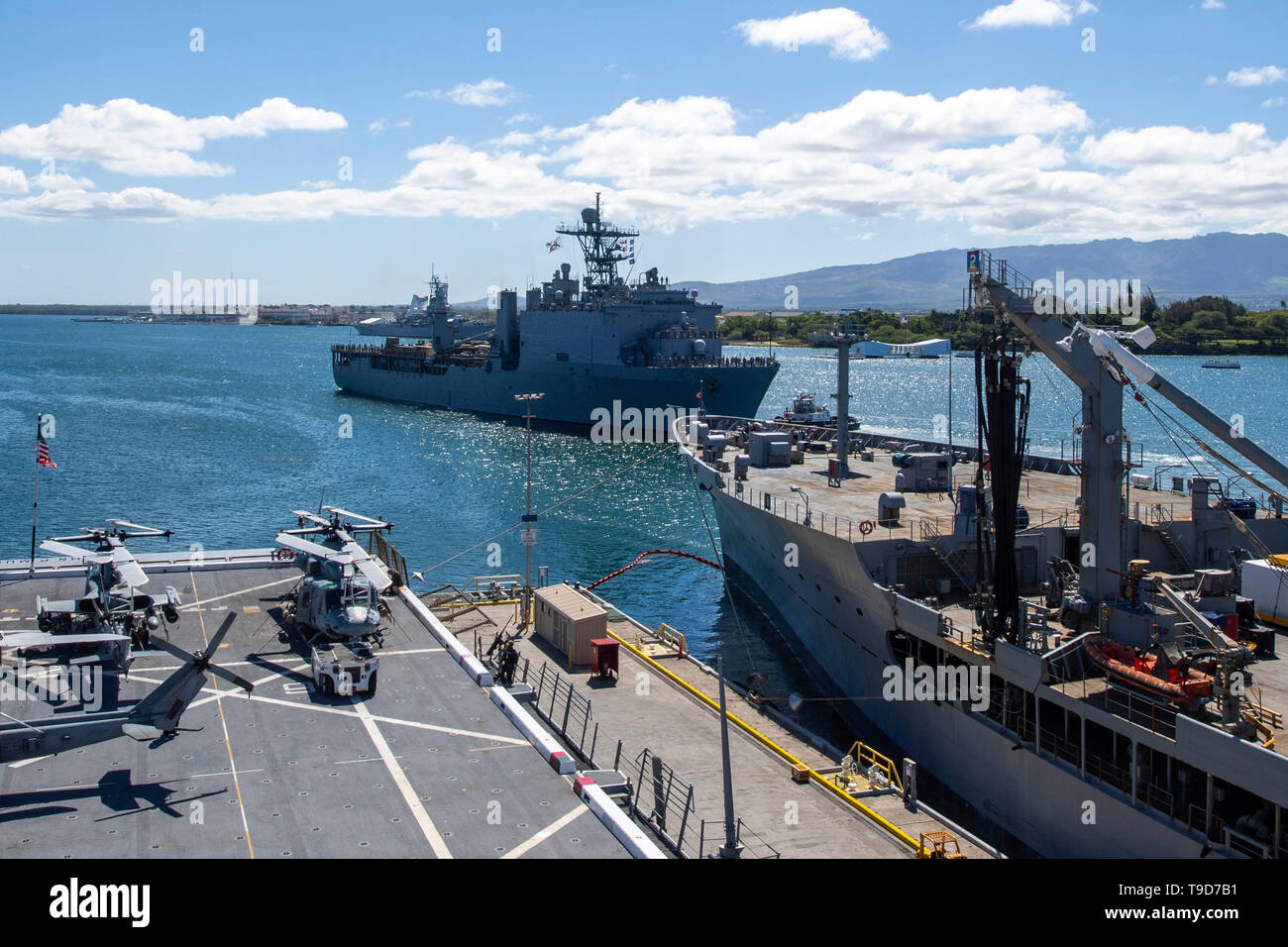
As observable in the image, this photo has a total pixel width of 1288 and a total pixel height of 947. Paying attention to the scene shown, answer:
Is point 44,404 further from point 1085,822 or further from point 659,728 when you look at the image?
point 1085,822

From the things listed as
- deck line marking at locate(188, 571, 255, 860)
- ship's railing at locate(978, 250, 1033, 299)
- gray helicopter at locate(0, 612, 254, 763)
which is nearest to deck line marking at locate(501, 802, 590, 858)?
deck line marking at locate(188, 571, 255, 860)

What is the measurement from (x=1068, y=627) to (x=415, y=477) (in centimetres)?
5705

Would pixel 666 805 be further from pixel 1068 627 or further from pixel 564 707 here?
pixel 1068 627

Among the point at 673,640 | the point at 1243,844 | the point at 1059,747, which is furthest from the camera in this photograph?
the point at 673,640

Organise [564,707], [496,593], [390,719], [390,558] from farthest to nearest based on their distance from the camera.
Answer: [496,593]
[390,558]
[564,707]
[390,719]

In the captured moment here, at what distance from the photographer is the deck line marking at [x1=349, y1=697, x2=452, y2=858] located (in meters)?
18.2

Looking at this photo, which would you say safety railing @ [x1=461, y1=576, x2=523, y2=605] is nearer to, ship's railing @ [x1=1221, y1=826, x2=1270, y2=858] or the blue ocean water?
the blue ocean water

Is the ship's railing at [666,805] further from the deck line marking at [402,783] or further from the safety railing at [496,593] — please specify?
the safety railing at [496,593]

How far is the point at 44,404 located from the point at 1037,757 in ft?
397

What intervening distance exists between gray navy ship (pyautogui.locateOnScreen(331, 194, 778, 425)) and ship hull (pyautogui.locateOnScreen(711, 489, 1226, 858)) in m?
46.6

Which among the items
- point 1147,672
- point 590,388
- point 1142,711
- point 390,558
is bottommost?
point 1142,711

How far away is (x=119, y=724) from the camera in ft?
67.4

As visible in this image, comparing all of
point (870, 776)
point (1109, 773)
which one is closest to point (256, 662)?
point (870, 776)
